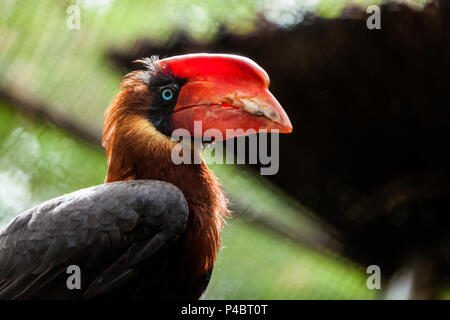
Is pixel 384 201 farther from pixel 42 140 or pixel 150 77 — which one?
pixel 42 140

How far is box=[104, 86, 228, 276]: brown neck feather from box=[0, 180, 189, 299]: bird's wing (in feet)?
0.40

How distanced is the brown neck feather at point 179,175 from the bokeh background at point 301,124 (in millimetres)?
519

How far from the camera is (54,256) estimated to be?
186cm

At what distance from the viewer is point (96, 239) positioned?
6.09ft

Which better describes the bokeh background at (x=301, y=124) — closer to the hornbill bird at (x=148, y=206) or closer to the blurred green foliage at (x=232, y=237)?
the blurred green foliage at (x=232, y=237)

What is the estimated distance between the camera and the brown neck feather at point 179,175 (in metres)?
2.02

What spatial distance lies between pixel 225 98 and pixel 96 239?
73cm

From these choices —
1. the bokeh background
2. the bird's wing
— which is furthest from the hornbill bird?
the bokeh background

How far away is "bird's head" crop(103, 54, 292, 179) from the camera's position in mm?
2086

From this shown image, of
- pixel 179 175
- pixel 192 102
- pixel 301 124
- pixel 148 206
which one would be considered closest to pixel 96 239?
pixel 148 206

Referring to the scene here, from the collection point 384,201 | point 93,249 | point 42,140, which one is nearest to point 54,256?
point 93,249

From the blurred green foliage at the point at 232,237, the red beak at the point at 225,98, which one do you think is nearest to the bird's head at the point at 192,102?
the red beak at the point at 225,98

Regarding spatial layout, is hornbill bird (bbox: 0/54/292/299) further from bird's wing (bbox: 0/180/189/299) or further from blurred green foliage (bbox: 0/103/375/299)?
blurred green foliage (bbox: 0/103/375/299)

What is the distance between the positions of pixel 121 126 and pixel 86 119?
1.74 ft
